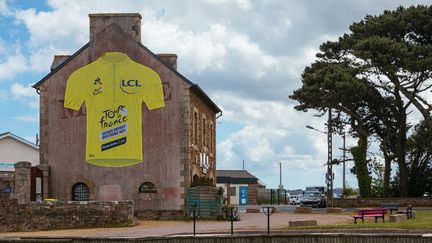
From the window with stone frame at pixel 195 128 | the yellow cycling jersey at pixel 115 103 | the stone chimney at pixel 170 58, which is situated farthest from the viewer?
Answer: the stone chimney at pixel 170 58

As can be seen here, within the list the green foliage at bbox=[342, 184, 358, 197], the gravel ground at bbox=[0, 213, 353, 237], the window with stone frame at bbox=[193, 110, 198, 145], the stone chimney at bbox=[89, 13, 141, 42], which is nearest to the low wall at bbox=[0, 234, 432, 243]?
the gravel ground at bbox=[0, 213, 353, 237]

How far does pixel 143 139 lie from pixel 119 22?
20.6ft

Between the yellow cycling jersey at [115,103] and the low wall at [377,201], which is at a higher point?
the yellow cycling jersey at [115,103]

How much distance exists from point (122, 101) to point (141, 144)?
2412mm

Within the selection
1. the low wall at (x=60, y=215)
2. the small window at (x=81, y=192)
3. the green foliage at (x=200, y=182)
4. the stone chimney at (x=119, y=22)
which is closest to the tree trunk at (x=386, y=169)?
the green foliage at (x=200, y=182)

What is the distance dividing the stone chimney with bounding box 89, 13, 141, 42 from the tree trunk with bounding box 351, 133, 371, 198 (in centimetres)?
2386

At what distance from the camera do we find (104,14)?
129 feet

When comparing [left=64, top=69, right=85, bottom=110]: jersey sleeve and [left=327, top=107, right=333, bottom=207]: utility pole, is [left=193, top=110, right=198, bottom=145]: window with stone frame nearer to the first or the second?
[left=64, top=69, right=85, bottom=110]: jersey sleeve

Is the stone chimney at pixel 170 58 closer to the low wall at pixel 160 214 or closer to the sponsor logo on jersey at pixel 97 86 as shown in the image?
the sponsor logo on jersey at pixel 97 86

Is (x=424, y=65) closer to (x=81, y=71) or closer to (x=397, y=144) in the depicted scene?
(x=397, y=144)

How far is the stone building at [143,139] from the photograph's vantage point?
125 feet

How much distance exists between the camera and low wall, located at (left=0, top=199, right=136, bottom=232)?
31.9 meters

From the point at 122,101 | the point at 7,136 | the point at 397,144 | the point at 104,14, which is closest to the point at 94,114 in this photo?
the point at 122,101

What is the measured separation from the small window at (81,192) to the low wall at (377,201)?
73.1ft
